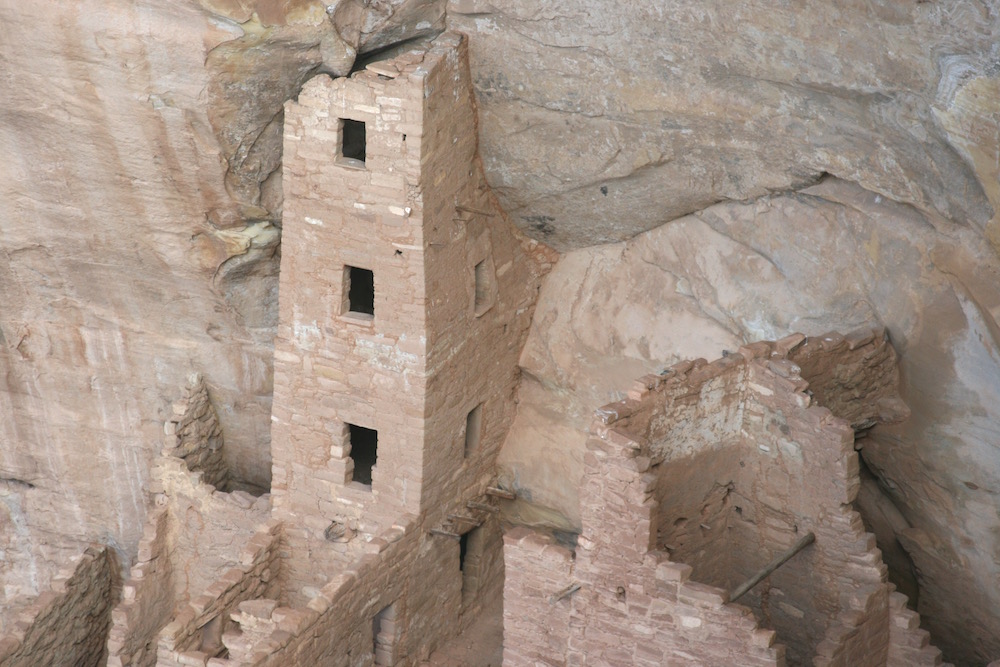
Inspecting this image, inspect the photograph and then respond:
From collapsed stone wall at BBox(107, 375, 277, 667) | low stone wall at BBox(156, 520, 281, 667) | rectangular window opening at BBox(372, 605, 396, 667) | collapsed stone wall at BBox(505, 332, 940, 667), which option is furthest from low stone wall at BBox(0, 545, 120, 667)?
collapsed stone wall at BBox(505, 332, 940, 667)

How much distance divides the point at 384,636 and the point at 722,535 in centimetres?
334

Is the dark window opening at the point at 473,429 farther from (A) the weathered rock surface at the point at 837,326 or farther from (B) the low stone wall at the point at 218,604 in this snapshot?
(B) the low stone wall at the point at 218,604

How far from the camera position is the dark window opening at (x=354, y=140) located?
47.6 feet

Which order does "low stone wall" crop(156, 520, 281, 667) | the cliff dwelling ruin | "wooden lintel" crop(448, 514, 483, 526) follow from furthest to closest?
1. "wooden lintel" crop(448, 514, 483, 526)
2. "low stone wall" crop(156, 520, 281, 667)
3. the cliff dwelling ruin

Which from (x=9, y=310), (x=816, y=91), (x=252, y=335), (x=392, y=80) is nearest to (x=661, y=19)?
(x=816, y=91)

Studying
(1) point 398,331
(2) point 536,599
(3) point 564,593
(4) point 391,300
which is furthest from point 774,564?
(4) point 391,300

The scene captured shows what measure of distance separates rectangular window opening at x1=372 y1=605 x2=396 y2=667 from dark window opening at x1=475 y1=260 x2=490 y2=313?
2.70 m

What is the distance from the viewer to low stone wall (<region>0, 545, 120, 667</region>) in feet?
51.8

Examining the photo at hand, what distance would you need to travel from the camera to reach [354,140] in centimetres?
1464

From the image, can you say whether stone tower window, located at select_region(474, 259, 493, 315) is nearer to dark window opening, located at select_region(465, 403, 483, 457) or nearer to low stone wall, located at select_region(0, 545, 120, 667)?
dark window opening, located at select_region(465, 403, 483, 457)

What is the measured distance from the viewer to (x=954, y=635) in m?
14.0

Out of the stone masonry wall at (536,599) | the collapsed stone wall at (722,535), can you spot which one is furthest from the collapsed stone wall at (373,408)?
the collapsed stone wall at (722,535)

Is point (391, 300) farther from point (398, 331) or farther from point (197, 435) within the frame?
point (197, 435)

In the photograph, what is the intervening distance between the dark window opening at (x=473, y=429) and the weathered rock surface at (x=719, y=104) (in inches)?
66.2
